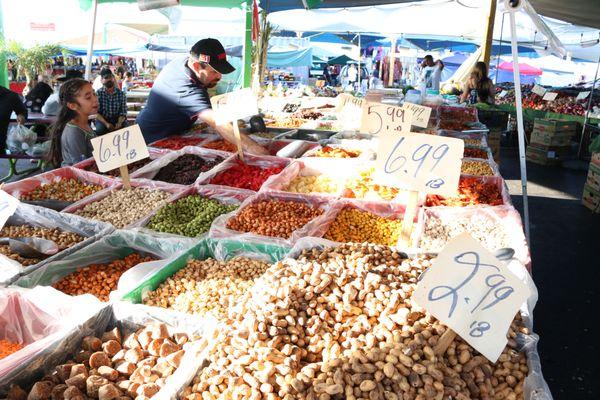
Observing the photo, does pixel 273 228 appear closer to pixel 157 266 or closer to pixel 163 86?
pixel 157 266

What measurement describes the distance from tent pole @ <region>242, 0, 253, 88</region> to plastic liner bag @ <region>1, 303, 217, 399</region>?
5.10 meters

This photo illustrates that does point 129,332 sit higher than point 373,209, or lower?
lower

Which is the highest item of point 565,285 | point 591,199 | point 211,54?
point 211,54

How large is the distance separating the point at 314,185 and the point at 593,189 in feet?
14.3

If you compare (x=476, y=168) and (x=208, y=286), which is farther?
(x=476, y=168)

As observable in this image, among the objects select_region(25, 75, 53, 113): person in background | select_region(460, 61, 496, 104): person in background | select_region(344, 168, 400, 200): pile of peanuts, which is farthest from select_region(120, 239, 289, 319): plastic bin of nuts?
select_region(25, 75, 53, 113): person in background

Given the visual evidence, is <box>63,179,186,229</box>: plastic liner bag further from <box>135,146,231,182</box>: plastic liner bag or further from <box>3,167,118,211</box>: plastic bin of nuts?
<box>135,146,231,182</box>: plastic liner bag

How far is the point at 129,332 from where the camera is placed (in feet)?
5.68

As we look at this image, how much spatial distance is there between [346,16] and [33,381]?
39.0ft

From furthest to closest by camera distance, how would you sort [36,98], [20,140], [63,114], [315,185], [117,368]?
[36,98] < [20,140] < [63,114] < [315,185] < [117,368]

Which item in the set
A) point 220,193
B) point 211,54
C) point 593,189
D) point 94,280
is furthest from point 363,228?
point 593,189

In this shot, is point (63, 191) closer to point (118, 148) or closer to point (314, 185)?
point (118, 148)

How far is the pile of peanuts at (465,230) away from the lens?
253 cm

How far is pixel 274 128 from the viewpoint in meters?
5.53
